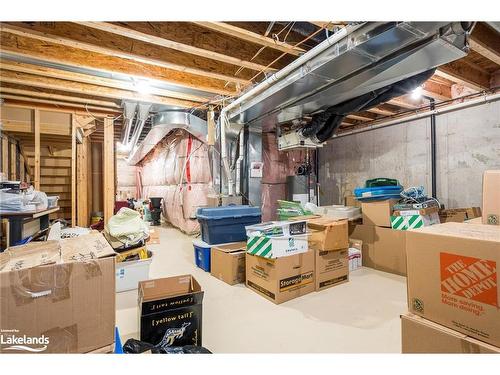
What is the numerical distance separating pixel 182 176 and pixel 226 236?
2.72 metres

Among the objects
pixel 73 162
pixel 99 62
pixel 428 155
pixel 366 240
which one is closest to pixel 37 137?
pixel 73 162

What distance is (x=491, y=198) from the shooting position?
1.21 m

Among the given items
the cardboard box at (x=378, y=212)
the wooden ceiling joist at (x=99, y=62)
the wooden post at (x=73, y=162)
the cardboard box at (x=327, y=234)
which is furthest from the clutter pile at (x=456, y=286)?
the wooden post at (x=73, y=162)

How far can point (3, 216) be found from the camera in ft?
7.71

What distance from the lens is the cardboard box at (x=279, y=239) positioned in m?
2.26

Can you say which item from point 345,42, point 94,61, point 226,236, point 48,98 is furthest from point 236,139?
point 48,98

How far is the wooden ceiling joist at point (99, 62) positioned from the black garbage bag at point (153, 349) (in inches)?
105

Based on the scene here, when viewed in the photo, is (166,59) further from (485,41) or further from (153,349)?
(485,41)

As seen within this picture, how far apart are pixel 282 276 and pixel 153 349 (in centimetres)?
122

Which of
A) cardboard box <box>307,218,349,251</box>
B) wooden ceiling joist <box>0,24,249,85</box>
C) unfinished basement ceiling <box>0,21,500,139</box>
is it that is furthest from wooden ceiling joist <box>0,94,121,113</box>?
cardboard box <box>307,218,349,251</box>

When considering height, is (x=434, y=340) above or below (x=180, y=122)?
below

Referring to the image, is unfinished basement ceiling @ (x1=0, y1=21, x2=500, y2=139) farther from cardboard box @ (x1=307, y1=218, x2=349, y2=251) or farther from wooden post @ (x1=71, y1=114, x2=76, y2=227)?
cardboard box @ (x1=307, y1=218, x2=349, y2=251)

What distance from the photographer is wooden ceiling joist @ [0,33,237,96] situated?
241 cm
